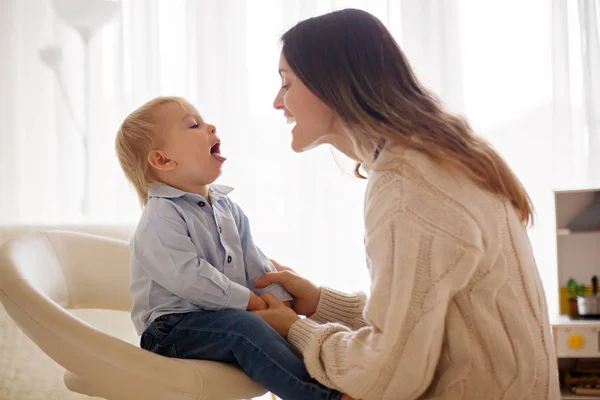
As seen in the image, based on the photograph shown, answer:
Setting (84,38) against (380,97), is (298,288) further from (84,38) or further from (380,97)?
(84,38)

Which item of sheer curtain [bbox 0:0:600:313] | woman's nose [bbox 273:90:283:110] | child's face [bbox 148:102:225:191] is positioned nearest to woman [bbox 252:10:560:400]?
woman's nose [bbox 273:90:283:110]

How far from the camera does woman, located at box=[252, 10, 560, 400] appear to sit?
1.21 m

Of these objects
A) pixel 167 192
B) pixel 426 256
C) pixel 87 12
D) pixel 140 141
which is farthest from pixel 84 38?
pixel 426 256

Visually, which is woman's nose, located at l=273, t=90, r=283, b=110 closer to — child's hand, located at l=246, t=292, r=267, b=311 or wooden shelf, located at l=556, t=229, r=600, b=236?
child's hand, located at l=246, t=292, r=267, b=311

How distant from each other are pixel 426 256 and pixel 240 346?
0.43 m

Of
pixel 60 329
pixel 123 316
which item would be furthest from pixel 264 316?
pixel 123 316

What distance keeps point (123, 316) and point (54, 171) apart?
3.44 ft

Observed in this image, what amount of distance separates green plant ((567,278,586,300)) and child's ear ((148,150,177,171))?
1.71m

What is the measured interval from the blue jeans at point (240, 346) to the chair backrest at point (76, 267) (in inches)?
14.6

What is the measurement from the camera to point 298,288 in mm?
1676

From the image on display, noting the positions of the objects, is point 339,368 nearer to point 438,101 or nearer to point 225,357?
point 225,357

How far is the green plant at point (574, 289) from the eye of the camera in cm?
267

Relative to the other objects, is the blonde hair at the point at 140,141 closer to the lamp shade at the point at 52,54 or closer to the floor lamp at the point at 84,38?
the floor lamp at the point at 84,38

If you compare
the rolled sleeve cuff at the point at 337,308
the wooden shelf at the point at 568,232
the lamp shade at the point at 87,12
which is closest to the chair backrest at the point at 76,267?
the rolled sleeve cuff at the point at 337,308
